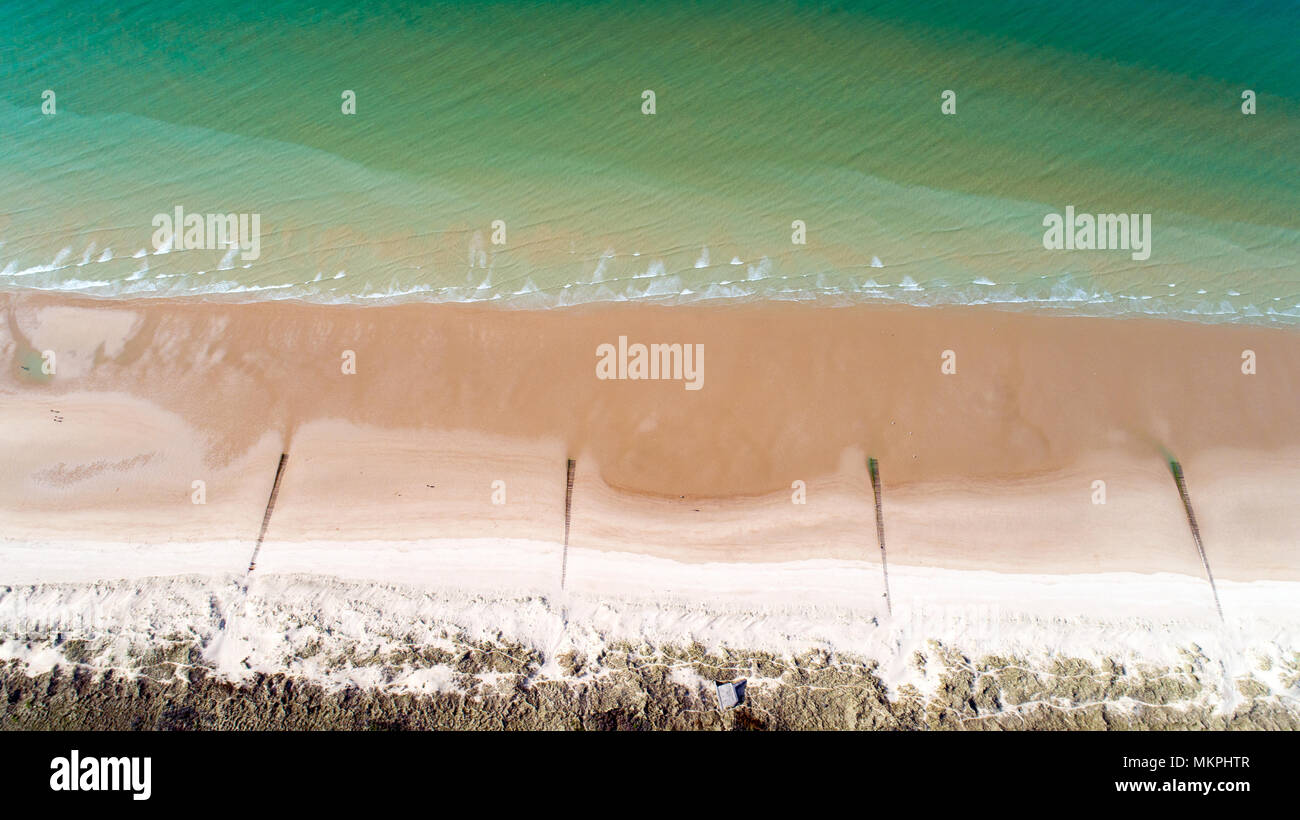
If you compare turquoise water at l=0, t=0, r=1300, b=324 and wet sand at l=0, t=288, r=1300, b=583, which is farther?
turquoise water at l=0, t=0, r=1300, b=324

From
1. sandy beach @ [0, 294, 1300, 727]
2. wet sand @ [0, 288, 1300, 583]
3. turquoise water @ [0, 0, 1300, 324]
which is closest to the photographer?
sandy beach @ [0, 294, 1300, 727]

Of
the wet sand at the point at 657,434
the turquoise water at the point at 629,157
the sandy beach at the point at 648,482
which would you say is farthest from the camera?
the turquoise water at the point at 629,157

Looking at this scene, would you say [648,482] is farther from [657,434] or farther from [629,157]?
[629,157]

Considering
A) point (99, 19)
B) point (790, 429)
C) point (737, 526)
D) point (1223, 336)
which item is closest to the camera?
point (737, 526)

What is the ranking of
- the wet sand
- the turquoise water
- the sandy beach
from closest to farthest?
the sandy beach < the wet sand < the turquoise water

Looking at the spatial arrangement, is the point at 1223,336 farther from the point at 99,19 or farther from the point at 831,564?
the point at 99,19

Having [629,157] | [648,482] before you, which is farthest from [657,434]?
[629,157]

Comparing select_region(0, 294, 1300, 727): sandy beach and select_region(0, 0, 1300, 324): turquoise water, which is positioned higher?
select_region(0, 0, 1300, 324): turquoise water

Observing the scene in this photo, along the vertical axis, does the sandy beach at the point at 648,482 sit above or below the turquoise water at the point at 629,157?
below

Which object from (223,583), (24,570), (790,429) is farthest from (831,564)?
(24,570)
